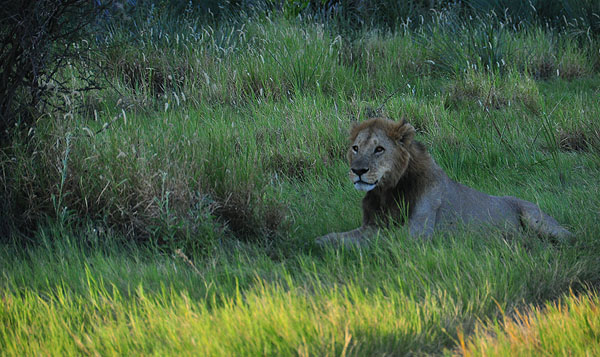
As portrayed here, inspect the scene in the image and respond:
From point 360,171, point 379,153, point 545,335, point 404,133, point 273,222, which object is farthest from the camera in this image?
point 273,222

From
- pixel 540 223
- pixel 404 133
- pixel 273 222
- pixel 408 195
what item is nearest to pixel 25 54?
pixel 273 222

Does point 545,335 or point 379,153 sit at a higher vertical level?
point 379,153

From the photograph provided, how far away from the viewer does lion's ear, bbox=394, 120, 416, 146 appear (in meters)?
5.03

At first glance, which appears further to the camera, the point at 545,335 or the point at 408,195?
the point at 408,195

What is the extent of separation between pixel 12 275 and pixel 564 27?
37.6 feet

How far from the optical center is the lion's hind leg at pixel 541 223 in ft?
16.3

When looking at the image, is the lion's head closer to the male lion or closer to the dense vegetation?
the male lion

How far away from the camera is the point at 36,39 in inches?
207

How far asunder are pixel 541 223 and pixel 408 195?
1065 mm

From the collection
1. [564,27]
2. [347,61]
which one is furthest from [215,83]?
[564,27]

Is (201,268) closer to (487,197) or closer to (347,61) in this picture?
(487,197)

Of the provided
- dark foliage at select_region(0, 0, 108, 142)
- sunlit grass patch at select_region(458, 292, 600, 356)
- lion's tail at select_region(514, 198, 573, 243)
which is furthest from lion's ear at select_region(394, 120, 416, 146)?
dark foliage at select_region(0, 0, 108, 142)

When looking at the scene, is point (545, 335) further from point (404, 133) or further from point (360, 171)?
point (404, 133)

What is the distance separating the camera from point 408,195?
497cm
